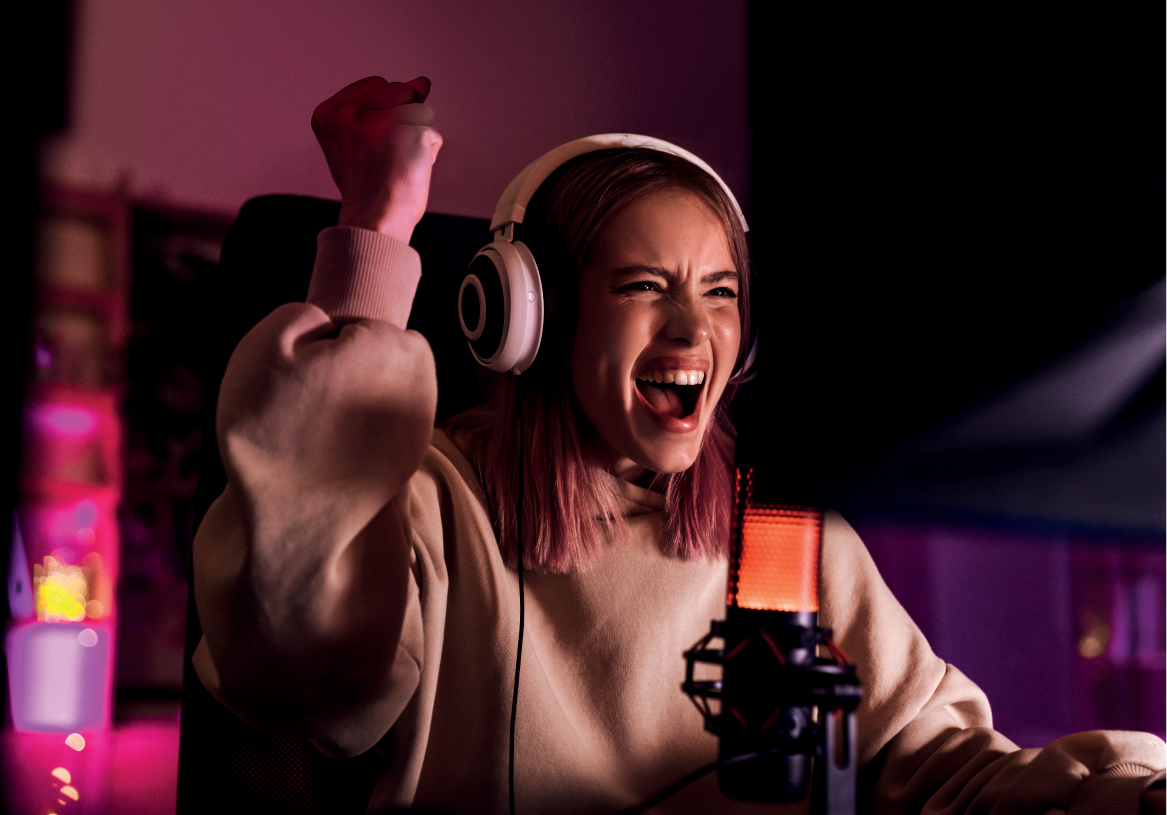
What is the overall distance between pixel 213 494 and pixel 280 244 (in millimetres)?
326

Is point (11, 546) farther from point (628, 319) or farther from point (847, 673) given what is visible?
point (847, 673)

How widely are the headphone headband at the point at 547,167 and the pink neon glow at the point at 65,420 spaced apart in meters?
1.30

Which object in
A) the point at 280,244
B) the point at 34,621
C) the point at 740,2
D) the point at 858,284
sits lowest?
the point at 34,621

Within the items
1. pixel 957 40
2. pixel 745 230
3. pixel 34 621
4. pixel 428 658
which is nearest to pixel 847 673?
pixel 428 658

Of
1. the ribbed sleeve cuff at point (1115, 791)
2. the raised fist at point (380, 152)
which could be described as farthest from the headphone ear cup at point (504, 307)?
the ribbed sleeve cuff at point (1115, 791)

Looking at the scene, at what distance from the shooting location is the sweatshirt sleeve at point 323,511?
69 cm

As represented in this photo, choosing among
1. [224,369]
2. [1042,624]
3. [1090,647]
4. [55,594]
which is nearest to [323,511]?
[224,369]

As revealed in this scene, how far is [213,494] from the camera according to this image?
3.07 ft

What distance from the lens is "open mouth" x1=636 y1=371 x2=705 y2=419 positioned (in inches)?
40.5

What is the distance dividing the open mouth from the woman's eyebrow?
12cm

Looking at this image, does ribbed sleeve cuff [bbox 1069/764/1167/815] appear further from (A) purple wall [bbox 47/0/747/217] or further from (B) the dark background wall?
(A) purple wall [bbox 47/0/747/217]

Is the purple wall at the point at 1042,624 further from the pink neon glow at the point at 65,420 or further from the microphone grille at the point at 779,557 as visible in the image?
the pink neon glow at the point at 65,420

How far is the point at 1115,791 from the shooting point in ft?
2.07

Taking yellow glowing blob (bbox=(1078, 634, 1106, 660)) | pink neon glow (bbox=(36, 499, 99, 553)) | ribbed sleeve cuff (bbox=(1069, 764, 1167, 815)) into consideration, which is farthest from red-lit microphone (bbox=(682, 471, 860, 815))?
yellow glowing blob (bbox=(1078, 634, 1106, 660))
